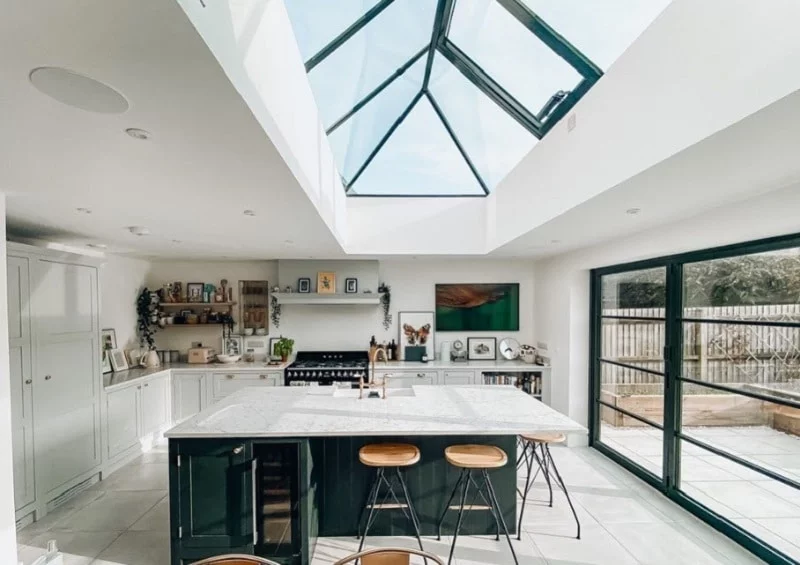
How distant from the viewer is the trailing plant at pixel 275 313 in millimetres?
5582

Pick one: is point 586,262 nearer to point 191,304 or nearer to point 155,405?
point 191,304

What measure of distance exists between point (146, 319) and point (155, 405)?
1.22 metres

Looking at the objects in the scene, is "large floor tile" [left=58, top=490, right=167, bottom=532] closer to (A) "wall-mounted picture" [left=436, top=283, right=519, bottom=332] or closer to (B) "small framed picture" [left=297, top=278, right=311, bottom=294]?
(B) "small framed picture" [left=297, top=278, right=311, bottom=294]

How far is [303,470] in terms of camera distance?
248 centimetres

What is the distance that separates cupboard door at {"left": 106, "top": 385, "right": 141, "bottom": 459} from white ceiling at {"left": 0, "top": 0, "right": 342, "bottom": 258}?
1.83 m

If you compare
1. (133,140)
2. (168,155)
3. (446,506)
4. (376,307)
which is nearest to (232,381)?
(376,307)

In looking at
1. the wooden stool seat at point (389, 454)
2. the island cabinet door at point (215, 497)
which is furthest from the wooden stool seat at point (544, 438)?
the island cabinet door at point (215, 497)

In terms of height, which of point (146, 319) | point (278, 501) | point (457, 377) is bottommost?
point (278, 501)

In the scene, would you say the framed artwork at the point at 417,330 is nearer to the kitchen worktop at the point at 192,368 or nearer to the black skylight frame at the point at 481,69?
the kitchen worktop at the point at 192,368

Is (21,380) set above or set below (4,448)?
above

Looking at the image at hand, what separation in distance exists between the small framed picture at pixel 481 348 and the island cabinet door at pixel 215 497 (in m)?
3.76

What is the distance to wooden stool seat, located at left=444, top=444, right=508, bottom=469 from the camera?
2480mm

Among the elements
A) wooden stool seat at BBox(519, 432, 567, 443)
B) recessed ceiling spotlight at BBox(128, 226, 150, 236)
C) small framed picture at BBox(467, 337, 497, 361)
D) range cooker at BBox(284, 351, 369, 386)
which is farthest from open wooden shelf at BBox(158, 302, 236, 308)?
wooden stool seat at BBox(519, 432, 567, 443)

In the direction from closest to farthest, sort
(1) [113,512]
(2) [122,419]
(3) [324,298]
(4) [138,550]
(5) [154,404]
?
(4) [138,550] < (1) [113,512] < (2) [122,419] < (5) [154,404] < (3) [324,298]
